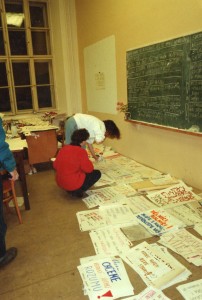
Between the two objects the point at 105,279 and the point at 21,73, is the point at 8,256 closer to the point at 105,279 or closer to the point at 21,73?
the point at 105,279

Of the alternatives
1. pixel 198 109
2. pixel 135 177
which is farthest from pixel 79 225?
pixel 198 109

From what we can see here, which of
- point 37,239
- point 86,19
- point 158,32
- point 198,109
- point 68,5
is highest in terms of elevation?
point 68,5

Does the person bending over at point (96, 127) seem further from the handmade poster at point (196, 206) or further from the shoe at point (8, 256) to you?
the shoe at point (8, 256)

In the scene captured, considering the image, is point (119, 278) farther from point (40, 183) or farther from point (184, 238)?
point (40, 183)

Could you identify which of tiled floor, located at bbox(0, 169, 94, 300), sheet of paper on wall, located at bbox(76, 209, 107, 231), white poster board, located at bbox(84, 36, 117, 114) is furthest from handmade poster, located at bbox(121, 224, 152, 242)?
white poster board, located at bbox(84, 36, 117, 114)

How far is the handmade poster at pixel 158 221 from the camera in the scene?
2.01 m

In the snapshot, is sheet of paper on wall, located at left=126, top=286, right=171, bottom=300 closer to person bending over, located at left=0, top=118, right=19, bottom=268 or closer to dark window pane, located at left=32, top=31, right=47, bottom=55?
person bending over, located at left=0, top=118, right=19, bottom=268

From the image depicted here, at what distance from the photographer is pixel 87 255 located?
1794mm

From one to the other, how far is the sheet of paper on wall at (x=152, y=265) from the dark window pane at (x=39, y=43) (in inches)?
185

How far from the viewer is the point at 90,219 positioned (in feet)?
7.32

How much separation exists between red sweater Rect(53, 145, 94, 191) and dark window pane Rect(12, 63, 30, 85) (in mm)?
3268

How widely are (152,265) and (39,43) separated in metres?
4.99

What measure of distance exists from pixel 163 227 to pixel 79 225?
69 cm

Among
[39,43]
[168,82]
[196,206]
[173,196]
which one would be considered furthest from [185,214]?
[39,43]
